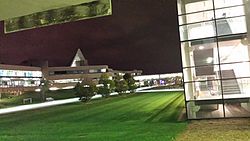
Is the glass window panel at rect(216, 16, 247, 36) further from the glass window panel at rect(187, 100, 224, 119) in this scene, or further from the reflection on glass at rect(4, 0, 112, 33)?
the reflection on glass at rect(4, 0, 112, 33)

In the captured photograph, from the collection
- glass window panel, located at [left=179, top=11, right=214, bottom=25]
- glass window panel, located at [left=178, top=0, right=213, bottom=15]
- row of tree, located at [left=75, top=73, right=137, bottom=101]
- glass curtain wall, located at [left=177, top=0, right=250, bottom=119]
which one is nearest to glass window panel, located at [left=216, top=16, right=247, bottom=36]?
glass curtain wall, located at [left=177, top=0, right=250, bottom=119]

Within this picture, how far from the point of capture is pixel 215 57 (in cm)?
1900

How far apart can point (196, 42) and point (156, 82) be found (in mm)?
125136

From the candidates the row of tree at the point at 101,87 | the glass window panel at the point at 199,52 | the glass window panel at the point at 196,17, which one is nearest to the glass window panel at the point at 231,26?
the glass window panel at the point at 196,17

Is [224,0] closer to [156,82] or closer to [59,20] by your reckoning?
[59,20]

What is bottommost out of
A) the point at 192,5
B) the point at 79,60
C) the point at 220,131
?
the point at 220,131

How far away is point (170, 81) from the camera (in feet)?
447

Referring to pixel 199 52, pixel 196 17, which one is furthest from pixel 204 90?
pixel 196 17

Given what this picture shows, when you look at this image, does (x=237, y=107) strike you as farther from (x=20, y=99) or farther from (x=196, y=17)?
(x=20, y=99)

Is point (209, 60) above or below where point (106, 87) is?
above

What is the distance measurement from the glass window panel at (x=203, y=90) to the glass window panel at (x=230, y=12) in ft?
12.1

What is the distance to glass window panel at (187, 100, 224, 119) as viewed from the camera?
1848cm

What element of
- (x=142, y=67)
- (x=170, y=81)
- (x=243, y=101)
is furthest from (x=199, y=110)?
(x=142, y=67)

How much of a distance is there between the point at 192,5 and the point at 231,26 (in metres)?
2.66
